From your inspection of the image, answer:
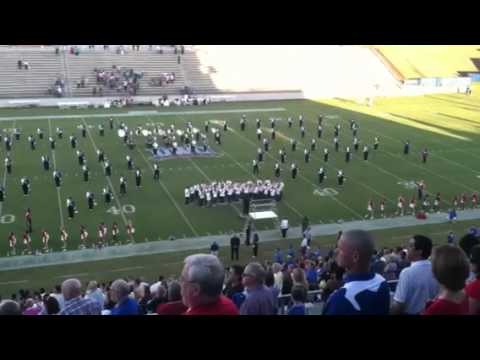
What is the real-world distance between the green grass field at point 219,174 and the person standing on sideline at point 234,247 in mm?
1087

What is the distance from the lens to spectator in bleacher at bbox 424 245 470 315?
115 inches

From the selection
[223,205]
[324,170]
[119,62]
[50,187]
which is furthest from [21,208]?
[119,62]

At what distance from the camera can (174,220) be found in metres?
15.8

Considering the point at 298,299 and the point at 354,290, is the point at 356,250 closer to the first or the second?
the point at 354,290

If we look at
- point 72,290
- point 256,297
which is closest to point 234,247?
point 72,290

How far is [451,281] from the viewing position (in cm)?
300

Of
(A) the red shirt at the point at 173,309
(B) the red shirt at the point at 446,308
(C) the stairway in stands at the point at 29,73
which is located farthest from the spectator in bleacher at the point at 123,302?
(C) the stairway in stands at the point at 29,73

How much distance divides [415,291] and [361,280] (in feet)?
2.81

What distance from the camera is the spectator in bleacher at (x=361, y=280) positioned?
295cm

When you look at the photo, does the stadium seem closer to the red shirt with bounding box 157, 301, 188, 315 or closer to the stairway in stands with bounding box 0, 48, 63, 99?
the red shirt with bounding box 157, 301, 188, 315

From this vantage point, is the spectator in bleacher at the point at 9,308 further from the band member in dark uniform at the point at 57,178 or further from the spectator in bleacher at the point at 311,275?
the band member in dark uniform at the point at 57,178
